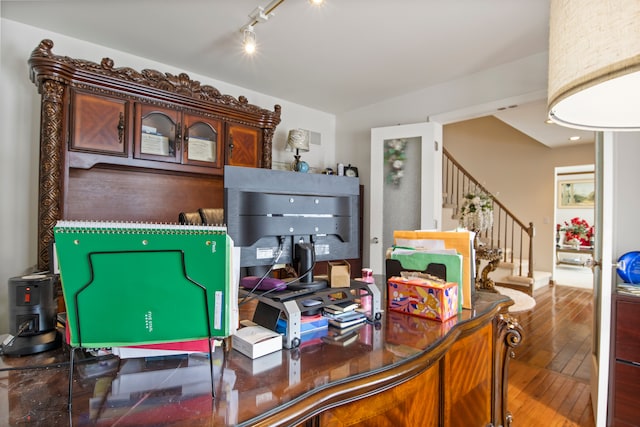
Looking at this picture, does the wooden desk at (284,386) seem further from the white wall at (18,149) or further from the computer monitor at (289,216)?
the white wall at (18,149)

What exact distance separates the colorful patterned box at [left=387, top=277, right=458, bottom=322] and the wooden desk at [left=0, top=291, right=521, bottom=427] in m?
0.05

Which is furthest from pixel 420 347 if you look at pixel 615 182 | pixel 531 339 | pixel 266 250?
pixel 531 339

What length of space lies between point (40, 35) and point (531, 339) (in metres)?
5.18

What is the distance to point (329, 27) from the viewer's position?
254cm

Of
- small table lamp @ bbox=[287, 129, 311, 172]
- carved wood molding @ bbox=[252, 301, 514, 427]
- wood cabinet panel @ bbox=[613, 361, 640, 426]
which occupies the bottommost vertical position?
wood cabinet panel @ bbox=[613, 361, 640, 426]

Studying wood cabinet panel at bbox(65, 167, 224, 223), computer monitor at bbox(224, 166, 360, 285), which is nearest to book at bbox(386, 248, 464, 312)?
computer monitor at bbox(224, 166, 360, 285)

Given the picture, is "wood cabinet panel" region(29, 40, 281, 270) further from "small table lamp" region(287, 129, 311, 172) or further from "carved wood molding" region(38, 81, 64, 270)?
"small table lamp" region(287, 129, 311, 172)

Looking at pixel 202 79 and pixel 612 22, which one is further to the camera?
pixel 202 79

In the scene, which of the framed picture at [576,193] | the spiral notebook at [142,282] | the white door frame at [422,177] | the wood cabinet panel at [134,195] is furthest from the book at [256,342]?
the framed picture at [576,193]

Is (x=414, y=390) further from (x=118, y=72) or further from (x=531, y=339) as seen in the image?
Result: (x=531, y=339)

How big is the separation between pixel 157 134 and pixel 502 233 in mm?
6856

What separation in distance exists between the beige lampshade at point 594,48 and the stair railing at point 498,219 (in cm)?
514

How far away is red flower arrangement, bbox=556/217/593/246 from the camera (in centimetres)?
794

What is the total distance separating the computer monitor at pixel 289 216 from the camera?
992mm
